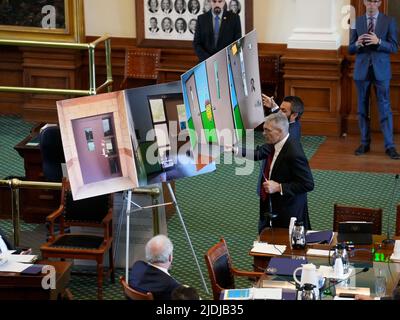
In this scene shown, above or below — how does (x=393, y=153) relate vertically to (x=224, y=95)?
below

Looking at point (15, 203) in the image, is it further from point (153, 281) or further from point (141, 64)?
point (141, 64)

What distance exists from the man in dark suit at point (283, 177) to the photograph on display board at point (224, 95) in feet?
1.06

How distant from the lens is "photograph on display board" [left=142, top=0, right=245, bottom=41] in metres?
14.6

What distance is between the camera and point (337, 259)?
24.1 ft

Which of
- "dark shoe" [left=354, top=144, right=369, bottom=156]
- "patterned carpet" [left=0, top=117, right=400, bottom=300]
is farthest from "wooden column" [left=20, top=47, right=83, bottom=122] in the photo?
"dark shoe" [left=354, top=144, right=369, bottom=156]

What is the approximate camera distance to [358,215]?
28.6ft

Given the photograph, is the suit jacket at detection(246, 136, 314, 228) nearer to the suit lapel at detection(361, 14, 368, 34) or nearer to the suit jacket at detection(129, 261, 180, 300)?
the suit jacket at detection(129, 261, 180, 300)

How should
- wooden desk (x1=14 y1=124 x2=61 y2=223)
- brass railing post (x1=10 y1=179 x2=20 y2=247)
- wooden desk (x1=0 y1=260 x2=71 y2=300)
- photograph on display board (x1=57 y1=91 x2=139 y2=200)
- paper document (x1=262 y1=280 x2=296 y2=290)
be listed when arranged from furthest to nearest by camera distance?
1. wooden desk (x1=14 y1=124 x2=61 y2=223)
2. brass railing post (x1=10 y1=179 x2=20 y2=247)
3. photograph on display board (x1=57 y1=91 x2=139 y2=200)
4. wooden desk (x1=0 y1=260 x2=71 y2=300)
5. paper document (x1=262 y1=280 x2=296 y2=290)

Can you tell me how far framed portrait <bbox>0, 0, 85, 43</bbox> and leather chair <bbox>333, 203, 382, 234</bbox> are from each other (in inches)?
287

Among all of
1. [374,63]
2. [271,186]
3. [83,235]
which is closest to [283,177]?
[271,186]

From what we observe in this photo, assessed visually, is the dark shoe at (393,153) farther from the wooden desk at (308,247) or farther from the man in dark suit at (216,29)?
the wooden desk at (308,247)

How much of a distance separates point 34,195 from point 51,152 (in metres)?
0.89
